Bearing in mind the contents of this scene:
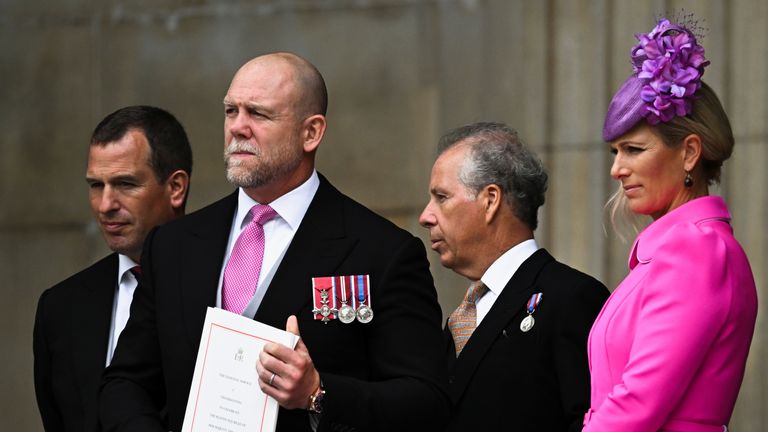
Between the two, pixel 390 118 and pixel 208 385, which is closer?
pixel 208 385

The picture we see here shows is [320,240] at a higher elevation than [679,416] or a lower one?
higher

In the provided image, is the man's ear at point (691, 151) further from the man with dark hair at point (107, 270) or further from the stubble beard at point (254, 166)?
the man with dark hair at point (107, 270)

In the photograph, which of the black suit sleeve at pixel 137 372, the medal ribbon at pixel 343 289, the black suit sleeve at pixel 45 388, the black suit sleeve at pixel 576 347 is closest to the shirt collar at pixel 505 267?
the black suit sleeve at pixel 576 347

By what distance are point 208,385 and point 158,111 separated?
180 centimetres

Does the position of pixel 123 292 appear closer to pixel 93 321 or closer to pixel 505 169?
pixel 93 321

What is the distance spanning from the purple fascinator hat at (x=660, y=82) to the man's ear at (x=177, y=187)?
177 cm

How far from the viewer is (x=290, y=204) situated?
4074 mm

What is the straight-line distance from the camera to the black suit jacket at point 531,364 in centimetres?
423

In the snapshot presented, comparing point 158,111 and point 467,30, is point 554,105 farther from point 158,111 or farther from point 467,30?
point 158,111

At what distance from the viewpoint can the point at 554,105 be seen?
6969 mm

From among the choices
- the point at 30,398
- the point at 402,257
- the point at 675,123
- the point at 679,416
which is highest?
the point at 675,123

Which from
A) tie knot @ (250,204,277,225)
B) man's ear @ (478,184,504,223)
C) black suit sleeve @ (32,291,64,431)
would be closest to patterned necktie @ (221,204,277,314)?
tie knot @ (250,204,277,225)

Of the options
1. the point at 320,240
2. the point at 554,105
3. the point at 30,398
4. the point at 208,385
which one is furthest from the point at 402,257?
the point at 30,398

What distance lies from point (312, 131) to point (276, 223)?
0.96ft
